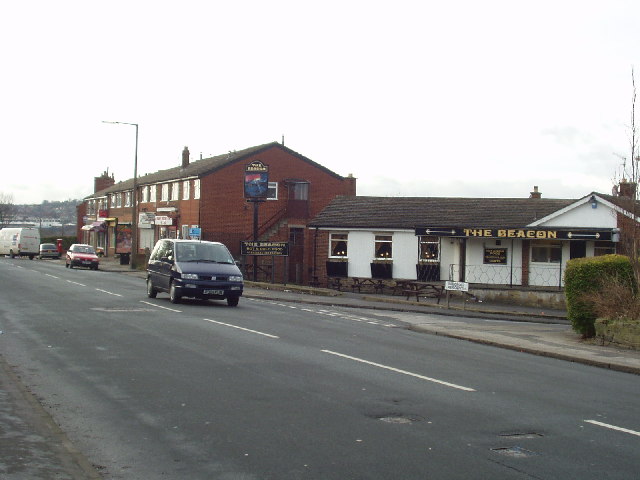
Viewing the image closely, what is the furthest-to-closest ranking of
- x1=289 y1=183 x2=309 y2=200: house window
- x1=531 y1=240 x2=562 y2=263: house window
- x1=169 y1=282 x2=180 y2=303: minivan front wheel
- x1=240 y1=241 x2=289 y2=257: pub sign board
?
x1=289 y1=183 x2=309 y2=200: house window
x1=240 y1=241 x2=289 y2=257: pub sign board
x1=531 y1=240 x2=562 y2=263: house window
x1=169 y1=282 x2=180 y2=303: minivan front wheel

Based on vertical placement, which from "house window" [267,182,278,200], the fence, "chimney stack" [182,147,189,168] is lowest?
the fence

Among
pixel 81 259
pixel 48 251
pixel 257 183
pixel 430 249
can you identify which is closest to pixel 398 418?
pixel 430 249

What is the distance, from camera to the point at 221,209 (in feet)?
181

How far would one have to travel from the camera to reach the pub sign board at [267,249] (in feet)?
122

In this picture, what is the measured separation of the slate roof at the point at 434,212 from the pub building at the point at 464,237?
0.17ft

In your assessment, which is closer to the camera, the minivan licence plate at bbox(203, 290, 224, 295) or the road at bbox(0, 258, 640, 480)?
the road at bbox(0, 258, 640, 480)

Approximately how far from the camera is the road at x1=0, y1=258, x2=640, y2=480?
6824 mm

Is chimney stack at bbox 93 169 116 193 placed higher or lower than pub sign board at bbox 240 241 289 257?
higher

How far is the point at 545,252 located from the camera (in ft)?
120

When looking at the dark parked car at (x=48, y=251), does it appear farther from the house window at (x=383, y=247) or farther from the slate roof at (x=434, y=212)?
the house window at (x=383, y=247)

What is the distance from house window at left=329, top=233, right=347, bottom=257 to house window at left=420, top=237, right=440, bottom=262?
4388mm

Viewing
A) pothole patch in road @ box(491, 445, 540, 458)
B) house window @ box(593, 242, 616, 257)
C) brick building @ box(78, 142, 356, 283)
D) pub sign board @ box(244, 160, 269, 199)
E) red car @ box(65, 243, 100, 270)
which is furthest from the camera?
brick building @ box(78, 142, 356, 283)

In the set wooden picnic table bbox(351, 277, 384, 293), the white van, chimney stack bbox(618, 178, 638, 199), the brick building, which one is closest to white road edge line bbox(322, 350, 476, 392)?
chimney stack bbox(618, 178, 638, 199)

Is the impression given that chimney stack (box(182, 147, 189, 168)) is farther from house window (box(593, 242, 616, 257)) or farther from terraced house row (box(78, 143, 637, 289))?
house window (box(593, 242, 616, 257))
